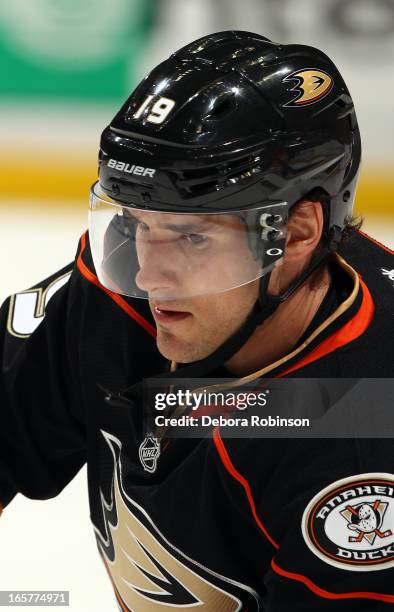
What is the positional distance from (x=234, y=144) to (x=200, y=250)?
14cm

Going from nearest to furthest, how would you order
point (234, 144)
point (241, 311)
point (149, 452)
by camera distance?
point (234, 144) < point (241, 311) < point (149, 452)

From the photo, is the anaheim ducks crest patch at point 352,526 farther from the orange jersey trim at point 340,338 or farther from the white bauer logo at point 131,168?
the white bauer logo at point 131,168

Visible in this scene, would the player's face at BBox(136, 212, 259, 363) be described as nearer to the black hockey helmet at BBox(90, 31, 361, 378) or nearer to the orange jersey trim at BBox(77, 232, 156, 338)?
the black hockey helmet at BBox(90, 31, 361, 378)

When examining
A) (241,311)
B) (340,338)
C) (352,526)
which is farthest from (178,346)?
(352,526)

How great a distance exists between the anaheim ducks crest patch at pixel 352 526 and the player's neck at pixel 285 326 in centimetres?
21

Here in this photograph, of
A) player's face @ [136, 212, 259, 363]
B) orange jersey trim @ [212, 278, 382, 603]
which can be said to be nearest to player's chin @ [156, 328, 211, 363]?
player's face @ [136, 212, 259, 363]

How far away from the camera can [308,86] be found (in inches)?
52.1

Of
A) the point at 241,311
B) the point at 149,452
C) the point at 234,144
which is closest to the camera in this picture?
the point at 234,144

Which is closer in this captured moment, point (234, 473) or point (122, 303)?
point (234, 473)

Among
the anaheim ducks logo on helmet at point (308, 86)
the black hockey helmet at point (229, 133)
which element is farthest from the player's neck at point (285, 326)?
the anaheim ducks logo on helmet at point (308, 86)

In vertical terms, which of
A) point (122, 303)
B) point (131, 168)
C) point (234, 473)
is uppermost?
point (131, 168)

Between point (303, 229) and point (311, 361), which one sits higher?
point (303, 229)

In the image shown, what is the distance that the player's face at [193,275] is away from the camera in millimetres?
1310

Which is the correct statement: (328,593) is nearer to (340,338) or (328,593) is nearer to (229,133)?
(340,338)
